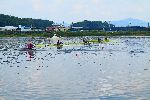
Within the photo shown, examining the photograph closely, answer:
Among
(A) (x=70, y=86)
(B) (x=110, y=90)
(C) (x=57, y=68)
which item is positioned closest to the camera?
(B) (x=110, y=90)

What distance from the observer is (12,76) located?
112 feet

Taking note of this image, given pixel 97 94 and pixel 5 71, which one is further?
pixel 5 71

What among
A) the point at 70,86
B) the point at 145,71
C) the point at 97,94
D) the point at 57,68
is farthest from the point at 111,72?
the point at 97,94

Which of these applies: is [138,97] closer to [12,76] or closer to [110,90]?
[110,90]

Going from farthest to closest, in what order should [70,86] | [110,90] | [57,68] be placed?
[57,68] < [70,86] < [110,90]

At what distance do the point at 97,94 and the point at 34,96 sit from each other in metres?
3.68

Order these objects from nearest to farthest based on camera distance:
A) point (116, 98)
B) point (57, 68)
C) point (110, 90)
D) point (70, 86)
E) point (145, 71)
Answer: point (116, 98)
point (110, 90)
point (70, 86)
point (145, 71)
point (57, 68)

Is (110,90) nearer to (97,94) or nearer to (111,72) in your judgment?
(97,94)

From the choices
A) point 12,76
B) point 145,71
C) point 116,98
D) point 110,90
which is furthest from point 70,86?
point 145,71

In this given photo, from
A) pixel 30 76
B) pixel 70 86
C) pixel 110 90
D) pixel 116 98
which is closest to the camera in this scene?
pixel 116 98

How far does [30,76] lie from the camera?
33875 mm

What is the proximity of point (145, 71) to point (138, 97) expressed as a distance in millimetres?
12893

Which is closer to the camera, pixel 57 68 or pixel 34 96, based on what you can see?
pixel 34 96

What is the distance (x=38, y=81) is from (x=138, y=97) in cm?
928
